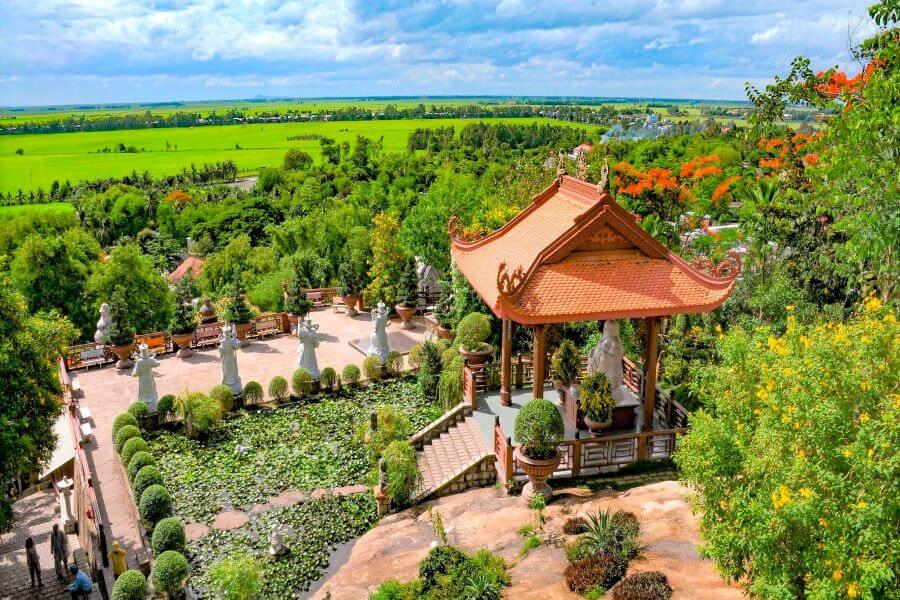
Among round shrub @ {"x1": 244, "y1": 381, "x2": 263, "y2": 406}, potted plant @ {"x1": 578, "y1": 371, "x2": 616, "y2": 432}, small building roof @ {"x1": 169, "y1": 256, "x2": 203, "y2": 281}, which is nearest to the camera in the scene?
potted plant @ {"x1": 578, "y1": 371, "x2": 616, "y2": 432}

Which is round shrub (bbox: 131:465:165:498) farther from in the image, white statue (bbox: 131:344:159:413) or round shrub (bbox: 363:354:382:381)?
round shrub (bbox: 363:354:382:381)

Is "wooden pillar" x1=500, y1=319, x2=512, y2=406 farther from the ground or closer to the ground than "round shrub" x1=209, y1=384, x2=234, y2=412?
farther from the ground

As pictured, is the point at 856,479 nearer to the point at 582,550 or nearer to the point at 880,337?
the point at 880,337

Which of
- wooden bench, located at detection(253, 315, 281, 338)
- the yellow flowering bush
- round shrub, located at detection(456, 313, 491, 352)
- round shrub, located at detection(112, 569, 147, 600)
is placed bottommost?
round shrub, located at detection(112, 569, 147, 600)

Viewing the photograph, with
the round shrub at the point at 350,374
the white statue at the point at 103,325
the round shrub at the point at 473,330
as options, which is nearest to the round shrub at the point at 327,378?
the round shrub at the point at 350,374

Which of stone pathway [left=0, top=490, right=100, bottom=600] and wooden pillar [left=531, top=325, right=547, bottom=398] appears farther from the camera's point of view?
wooden pillar [left=531, top=325, right=547, bottom=398]

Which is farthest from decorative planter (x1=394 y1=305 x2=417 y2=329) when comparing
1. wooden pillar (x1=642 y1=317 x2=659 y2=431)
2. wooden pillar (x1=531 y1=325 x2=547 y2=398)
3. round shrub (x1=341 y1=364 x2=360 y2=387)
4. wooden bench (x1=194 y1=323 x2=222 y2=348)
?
wooden pillar (x1=642 y1=317 x2=659 y2=431)
